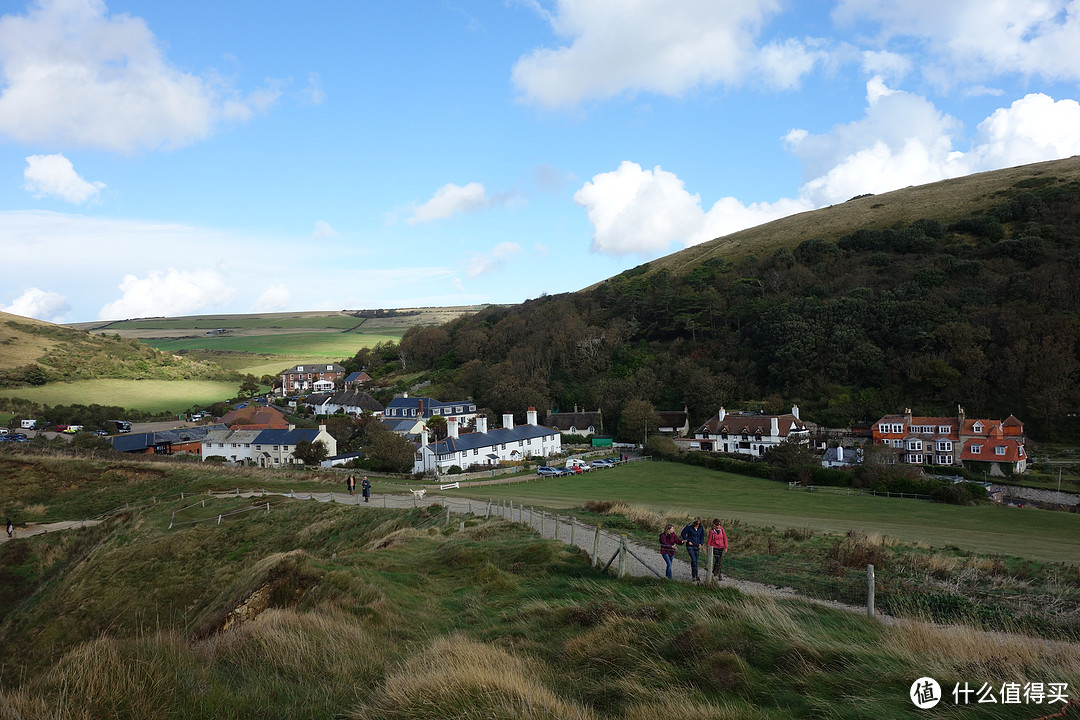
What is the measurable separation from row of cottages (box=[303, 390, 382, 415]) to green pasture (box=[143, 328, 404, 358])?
56028mm

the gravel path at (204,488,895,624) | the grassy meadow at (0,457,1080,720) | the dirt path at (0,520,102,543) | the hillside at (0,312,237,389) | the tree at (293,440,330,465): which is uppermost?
the hillside at (0,312,237,389)

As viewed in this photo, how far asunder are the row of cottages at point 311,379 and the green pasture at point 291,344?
2646 centimetres

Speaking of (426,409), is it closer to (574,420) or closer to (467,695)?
(574,420)

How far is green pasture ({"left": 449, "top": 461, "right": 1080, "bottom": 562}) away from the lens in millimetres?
23156

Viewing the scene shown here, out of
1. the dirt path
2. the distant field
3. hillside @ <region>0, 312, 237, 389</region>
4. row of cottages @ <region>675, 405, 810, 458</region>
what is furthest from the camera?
the distant field

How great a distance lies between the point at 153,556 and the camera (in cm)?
2083

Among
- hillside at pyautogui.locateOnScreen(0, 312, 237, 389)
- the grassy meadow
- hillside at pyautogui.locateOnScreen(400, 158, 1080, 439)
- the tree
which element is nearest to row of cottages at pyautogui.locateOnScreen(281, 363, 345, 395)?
hillside at pyautogui.locateOnScreen(0, 312, 237, 389)

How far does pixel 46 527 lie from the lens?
29.3 metres

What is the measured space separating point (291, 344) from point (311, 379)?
59843mm

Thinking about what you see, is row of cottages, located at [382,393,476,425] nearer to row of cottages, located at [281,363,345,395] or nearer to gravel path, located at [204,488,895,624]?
row of cottages, located at [281,363,345,395]

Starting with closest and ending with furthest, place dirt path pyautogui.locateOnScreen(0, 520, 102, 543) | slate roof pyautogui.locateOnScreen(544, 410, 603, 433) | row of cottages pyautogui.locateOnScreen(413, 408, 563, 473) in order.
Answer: dirt path pyautogui.locateOnScreen(0, 520, 102, 543)
row of cottages pyautogui.locateOnScreen(413, 408, 563, 473)
slate roof pyautogui.locateOnScreen(544, 410, 603, 433)

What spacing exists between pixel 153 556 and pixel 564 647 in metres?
20.1

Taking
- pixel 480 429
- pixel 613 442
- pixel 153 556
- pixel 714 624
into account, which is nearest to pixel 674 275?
pixel 613 442

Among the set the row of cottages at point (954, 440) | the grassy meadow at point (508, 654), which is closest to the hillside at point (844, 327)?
the row of cottages at point (954, 440)
